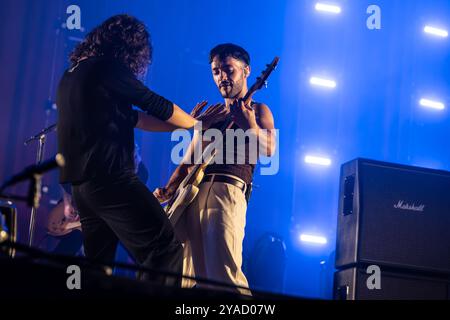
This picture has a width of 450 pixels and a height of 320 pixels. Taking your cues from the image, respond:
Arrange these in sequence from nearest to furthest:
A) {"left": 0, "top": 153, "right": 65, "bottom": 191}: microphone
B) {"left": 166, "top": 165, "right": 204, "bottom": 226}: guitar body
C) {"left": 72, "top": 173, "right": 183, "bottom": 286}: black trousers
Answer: {"left": 0, "top": 153, "right": 65, "bottom": 191}: microphone
{"left": 72, "top": 173, "right": 183, "bottom": 286}: black trousers
{"left": 166, "top": 165, "right": 204, "bottom": 226}: guitar body

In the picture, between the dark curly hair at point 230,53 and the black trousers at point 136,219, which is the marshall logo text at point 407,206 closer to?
the dark curly hair at point 230,53

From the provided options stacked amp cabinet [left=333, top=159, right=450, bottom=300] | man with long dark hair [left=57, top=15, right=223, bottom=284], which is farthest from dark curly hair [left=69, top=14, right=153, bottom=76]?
stacked amp cabinet [left=333, top=159, right=450, bottom=300]

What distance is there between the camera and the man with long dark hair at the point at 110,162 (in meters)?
3.31

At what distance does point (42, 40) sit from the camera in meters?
7.48

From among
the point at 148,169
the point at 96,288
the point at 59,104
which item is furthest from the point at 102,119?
the point at 148,169

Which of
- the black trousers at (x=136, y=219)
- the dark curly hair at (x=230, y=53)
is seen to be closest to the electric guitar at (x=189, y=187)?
the dark curly hair at (x=230, y=53)

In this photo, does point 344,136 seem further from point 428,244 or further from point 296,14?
point 428,244

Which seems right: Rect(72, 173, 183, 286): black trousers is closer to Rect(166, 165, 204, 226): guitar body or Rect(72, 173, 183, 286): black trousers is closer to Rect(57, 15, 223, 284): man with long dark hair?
Rect(57, 15, 223, 284): man with long dark hair

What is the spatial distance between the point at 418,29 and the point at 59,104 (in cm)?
636

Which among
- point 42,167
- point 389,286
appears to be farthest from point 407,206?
point 42,167

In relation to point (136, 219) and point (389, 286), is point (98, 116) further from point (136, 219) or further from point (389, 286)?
point (389, 286)

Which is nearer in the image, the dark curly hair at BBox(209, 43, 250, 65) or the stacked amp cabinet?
the stacked amp cabinet

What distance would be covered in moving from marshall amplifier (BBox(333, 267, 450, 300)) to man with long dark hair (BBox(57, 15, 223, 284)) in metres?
1.35

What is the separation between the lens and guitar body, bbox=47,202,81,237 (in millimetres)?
6598
